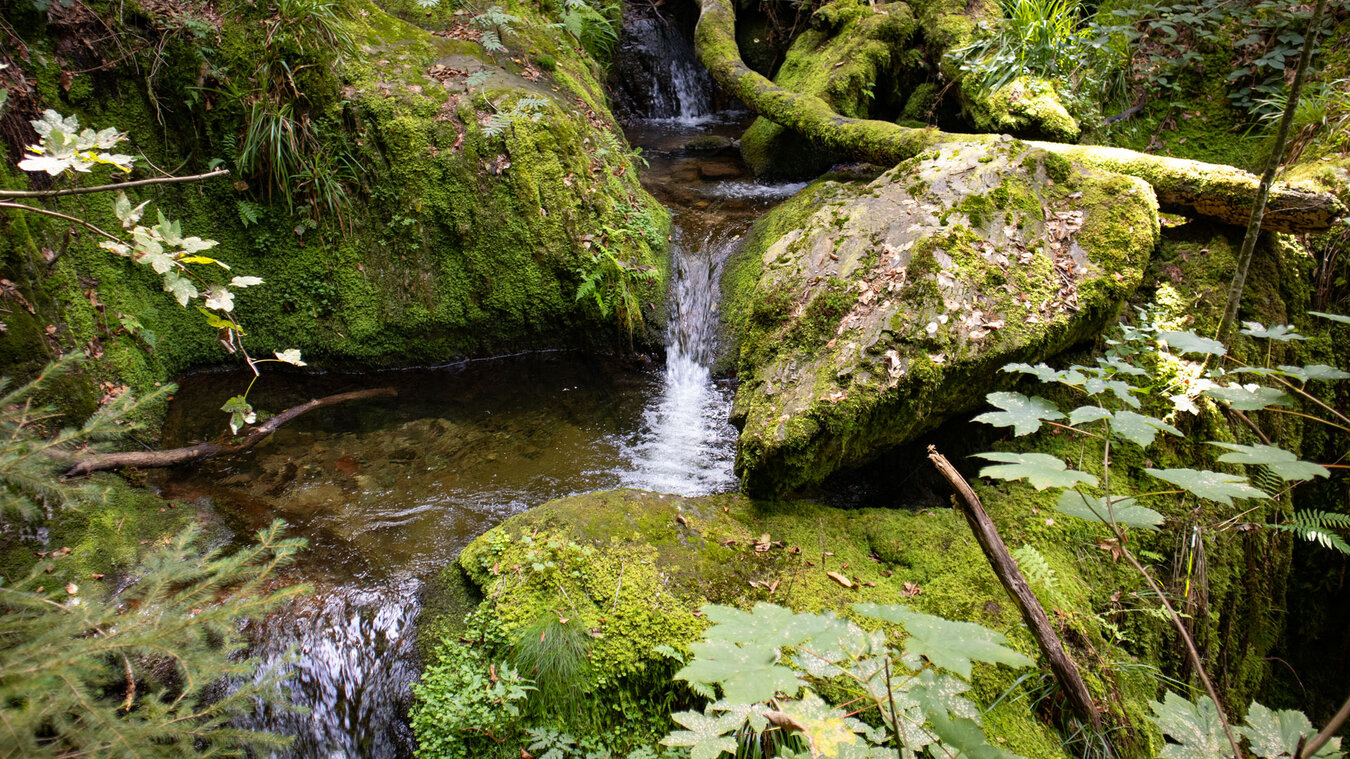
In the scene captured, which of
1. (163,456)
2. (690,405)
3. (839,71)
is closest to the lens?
(163,456)

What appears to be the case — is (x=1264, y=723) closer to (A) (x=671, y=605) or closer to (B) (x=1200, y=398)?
(A) (x=671, y=605)

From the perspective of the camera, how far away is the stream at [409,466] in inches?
119

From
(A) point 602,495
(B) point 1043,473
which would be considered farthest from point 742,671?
(A) point 602,495

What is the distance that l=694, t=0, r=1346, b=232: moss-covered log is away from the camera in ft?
12.3

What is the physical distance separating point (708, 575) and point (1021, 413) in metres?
1.80

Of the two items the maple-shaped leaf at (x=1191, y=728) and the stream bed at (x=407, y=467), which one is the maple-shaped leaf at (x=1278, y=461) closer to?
the maple-shaped leaf at (x=1191, y=728)

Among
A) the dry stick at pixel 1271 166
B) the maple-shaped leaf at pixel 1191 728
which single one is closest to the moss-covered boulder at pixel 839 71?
the dry stick at pixel 1271 166

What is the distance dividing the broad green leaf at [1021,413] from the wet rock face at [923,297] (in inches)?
59.7

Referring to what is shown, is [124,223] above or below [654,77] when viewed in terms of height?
below

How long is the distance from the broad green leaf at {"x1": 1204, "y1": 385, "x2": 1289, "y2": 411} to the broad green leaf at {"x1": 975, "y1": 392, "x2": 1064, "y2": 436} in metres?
0.46

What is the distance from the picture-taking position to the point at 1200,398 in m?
3.52

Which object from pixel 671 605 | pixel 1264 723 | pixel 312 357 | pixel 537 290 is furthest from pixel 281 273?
pixel 1264 723

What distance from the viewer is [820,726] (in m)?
1.40

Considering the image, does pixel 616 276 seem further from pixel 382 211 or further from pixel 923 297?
pixel 923 297
